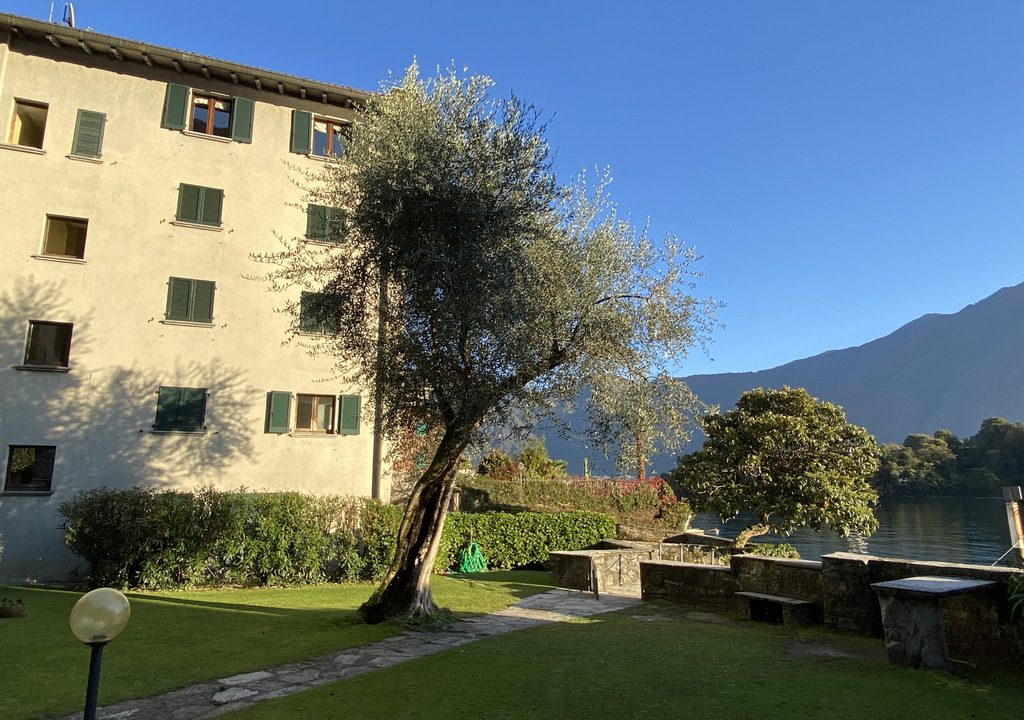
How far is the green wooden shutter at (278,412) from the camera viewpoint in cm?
1922

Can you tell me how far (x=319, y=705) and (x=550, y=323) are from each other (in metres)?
6.13

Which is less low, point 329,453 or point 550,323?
point 550,323

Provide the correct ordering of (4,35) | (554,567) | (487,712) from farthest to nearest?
(4,35) < (554,567) < (487,712)

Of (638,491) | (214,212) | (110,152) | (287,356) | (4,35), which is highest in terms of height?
(4,35)

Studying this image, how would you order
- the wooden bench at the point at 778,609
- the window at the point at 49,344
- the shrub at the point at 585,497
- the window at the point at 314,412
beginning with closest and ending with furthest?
1. the wooden bench at the point at 778,609
2. the window at the point at 49,344
3. the window at the point at 314,412
4. the shrub at the point at 585,497

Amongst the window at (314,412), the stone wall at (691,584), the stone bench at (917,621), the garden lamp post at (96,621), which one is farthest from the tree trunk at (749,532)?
the garden lamp post at (96,621)

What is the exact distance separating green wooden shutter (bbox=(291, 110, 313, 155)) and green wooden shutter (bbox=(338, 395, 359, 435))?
862cm

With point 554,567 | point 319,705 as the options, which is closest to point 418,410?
point 319,705

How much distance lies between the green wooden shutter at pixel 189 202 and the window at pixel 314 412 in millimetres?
6687

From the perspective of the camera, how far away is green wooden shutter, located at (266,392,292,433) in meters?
19.2

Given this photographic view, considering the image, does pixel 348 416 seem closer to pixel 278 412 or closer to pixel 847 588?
pixel 278 412

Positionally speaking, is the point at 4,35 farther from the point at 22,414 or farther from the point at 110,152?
the point at 22,414

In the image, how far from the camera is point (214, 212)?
1977 centimetres

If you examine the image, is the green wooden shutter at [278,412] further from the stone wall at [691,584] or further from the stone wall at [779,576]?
the stone wall at [779,576]
